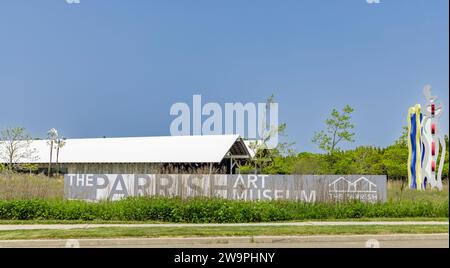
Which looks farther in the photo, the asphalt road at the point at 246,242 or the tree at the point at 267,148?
the tree at the point at 267,148

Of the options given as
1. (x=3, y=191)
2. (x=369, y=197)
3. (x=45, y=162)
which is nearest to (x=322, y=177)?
(x=369, y=197)

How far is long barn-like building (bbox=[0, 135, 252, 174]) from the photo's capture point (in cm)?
3372

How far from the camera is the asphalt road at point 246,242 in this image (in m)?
8.94

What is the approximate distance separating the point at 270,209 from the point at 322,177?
2949 mm

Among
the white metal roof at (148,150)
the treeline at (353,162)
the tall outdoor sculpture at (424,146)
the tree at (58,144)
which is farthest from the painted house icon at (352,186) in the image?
the tree at (58,144)

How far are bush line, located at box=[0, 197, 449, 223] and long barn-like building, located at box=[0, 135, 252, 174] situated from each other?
60.0ft

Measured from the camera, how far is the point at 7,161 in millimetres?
37281

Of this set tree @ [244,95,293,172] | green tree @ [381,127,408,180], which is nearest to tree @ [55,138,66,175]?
tree @ [244,95,293,172]

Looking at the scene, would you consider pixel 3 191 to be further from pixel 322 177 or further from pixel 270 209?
pixel 322 177

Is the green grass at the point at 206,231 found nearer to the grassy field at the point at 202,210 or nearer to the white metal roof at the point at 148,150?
the grassy field at the point at 202,210

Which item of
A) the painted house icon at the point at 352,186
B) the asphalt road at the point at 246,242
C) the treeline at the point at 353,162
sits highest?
the treeline at the point at 353,162

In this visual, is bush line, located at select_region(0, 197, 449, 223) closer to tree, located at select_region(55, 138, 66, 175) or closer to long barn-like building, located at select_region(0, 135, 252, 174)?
long barn-like building, located at select_region(0, 135, 252, 174)

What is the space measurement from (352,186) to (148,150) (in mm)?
23369

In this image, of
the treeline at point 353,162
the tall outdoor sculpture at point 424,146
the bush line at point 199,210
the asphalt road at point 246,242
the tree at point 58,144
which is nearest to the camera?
the asphalt road at point 246,242
